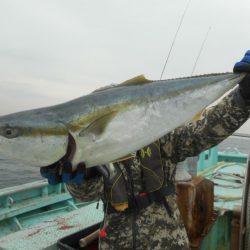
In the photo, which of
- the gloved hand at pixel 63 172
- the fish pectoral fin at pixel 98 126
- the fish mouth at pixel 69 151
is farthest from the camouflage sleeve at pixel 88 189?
the fish pectoral fin at pixel 98 126

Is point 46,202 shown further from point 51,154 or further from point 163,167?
point 51,154

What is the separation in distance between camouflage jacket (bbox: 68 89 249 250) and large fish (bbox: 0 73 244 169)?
62cm

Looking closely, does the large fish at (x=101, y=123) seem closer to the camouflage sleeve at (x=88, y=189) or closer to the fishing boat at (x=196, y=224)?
the camouflage sleeve at (x=88, y=189)

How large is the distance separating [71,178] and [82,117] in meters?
0.50

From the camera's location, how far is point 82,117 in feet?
7.66

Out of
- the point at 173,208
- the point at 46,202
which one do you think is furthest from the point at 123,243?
the point at 46,202

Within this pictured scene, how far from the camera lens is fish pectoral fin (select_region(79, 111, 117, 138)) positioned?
229 cm

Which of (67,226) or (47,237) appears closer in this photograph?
(47,237)

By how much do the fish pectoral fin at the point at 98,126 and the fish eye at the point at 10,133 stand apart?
437 mm

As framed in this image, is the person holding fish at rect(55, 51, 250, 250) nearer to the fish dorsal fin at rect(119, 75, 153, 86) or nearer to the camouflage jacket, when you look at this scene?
the camouflage jacket

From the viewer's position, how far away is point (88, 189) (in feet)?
10.3

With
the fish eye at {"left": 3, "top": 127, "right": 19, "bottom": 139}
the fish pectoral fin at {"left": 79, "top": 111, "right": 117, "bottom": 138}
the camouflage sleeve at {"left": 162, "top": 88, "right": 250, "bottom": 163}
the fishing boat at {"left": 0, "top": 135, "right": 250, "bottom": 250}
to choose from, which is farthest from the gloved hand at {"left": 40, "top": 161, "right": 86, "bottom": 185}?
the fishing boat at {"left": 0, "top": 135, "right": 250, "bottom": 250}

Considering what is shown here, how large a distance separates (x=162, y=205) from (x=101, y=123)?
1472 millimetres

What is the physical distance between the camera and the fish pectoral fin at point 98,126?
2287 millimetres
